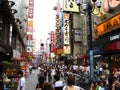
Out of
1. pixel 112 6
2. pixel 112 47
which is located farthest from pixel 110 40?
pixel 112 6

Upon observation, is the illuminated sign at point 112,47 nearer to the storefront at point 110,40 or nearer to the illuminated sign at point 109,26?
the storefront at point 110,40

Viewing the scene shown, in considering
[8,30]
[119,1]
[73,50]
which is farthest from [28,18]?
[119,1]

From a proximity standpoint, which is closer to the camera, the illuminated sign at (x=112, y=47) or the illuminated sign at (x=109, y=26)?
the illuminated sign at (x=112, y=47)

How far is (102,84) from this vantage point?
10766mm

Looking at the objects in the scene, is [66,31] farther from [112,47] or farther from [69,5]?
[112,47]

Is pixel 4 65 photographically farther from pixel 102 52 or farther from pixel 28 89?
pixel 102 52

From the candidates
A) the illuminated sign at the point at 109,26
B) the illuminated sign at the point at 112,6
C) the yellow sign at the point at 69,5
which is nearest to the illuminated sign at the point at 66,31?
the yellow sign at the point at 69,5

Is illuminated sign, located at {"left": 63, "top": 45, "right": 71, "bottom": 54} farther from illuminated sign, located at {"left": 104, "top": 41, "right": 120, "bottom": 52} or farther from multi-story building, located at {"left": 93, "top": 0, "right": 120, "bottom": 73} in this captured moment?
illuminated sign, located at {"left": 104, "top": 41, "right": 120, "bottom": 52}

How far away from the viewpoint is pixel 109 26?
947 inches

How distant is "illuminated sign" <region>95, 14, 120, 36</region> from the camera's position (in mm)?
22112

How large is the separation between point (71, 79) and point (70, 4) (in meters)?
44.1

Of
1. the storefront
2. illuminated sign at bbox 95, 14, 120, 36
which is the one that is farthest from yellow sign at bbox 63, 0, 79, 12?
the storefront

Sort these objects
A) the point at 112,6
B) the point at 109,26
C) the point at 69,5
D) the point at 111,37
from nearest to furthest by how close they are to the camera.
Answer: the point at 111,37
the point at 109,26
the point at 112,6
the point at 69,5

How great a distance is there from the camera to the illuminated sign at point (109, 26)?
22112 mm
